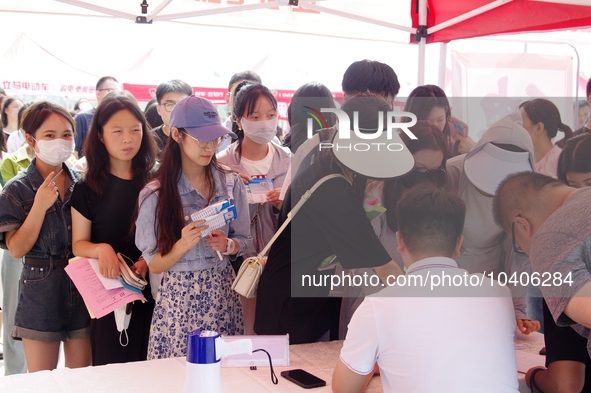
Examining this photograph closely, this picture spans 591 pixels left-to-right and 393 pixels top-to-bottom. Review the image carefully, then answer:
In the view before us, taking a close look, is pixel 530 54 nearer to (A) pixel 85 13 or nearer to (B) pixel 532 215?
(B) pixel 532 215

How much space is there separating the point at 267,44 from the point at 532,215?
4700mm

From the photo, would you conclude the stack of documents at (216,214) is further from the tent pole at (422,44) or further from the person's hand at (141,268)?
the tent pole at (422,44)

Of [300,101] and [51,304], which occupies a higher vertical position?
[300,101]

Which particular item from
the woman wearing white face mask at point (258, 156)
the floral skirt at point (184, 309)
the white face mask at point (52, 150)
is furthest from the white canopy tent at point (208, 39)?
the floral skirt at point (184, 309)

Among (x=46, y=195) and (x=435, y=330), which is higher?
(x=46, y=195)

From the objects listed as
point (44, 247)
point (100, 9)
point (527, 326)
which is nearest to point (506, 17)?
point (527, 326)

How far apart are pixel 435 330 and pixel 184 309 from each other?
2.81 feet

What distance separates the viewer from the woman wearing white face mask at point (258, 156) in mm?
2144

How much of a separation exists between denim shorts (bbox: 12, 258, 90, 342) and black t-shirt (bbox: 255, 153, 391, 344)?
2.31 ft

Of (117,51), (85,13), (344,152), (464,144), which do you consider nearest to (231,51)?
(117,51)

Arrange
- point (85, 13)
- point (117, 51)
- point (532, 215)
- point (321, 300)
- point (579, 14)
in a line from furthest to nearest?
1. point (117, 51)
2. point (85, 13)
3. point (579, 14)
4. point (321, 300)
5. point (532, 215)

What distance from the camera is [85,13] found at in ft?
9.36

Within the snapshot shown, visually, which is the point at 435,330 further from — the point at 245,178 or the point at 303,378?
the point at 245,178

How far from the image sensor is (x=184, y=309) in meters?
1.69
